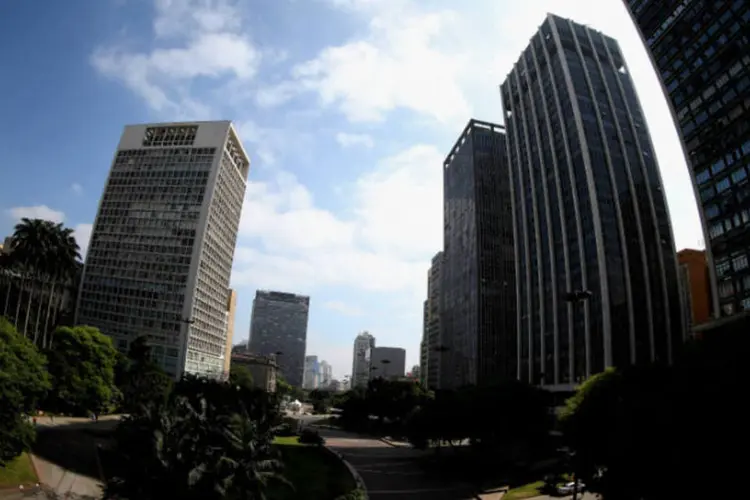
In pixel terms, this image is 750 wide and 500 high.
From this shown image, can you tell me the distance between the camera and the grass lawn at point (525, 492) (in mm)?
36553

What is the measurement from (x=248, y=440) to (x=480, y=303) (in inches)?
4527

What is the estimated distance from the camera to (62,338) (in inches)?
2532

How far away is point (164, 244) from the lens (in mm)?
112125

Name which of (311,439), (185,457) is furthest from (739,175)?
(185,457)

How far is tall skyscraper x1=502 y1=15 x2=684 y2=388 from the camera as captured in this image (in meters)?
86.0

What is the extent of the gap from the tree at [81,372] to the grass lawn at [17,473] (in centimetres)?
2607

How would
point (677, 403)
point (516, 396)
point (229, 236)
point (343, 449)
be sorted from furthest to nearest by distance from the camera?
point (229, 236) → point (343, 449) → point (516, 396) → point (677, 403)

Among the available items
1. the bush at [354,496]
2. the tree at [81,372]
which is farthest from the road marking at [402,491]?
the tree at [81,372]

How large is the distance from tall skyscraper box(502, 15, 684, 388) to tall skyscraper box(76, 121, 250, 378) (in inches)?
3034

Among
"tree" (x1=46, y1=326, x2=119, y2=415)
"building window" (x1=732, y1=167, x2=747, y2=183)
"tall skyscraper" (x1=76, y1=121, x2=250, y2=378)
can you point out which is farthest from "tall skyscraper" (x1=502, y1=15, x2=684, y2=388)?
"tree" (x1=46, y1=326, x2=119, y2=415)

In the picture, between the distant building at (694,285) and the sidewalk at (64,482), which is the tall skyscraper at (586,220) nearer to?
the distant building at (694,285)

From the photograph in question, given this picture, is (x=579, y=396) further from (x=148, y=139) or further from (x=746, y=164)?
(x=148, y=139)

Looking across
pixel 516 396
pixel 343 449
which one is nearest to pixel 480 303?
pixel 343 449

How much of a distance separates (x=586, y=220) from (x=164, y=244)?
95.3 metres
